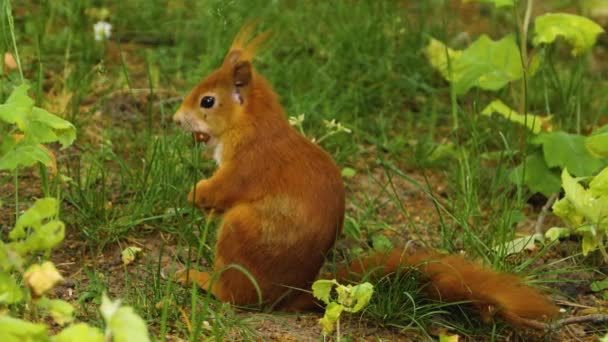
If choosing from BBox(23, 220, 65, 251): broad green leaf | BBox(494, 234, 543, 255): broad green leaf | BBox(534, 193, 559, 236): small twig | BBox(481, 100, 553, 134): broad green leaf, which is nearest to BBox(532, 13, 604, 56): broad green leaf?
BBox(481, 100, 553, 134): broad green leaf

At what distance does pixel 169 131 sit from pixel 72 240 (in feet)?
3.40

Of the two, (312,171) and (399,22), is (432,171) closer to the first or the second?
(399,22)

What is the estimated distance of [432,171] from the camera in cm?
446

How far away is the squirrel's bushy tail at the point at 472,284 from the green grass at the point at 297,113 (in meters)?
0.06

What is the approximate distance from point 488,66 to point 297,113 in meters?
0.82

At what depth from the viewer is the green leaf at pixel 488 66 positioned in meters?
4.20

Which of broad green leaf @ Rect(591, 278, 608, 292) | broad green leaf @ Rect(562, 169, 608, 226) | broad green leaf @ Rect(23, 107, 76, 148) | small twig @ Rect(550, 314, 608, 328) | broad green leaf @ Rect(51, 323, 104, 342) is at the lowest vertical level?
broad green leaf @ Rect(591, 278, 608, 292)

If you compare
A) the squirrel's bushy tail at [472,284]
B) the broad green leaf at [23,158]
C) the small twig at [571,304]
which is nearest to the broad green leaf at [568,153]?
the small twig at [571,304]

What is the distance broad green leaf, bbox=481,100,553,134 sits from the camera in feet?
13.3

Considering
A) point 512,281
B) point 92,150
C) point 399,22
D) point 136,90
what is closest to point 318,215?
point 512,281

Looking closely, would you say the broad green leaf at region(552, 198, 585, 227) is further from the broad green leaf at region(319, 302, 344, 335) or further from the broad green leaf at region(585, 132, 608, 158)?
the broad green leaf at region(319, 302, 344, 335)

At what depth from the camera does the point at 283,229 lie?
3.10 meters

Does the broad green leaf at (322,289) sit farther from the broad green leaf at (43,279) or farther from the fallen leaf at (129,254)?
the broad green leaf at (43,279)

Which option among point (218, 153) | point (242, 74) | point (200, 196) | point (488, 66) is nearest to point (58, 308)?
point (200, 196)
